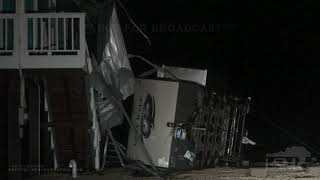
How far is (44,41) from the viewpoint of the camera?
800 centimetres

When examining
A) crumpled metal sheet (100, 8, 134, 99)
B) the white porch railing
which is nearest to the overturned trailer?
crumpled metal sheet (100, 8, 134, 99)

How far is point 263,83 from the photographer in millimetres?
12508

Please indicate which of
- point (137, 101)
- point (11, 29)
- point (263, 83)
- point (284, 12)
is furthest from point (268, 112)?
point (11, 29)

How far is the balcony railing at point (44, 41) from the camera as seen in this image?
7875mm

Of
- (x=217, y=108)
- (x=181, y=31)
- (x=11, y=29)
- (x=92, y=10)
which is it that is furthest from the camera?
(x=181, y=31)

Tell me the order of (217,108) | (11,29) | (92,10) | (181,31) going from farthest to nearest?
(181,31), (217,108), (92,10), (11,29)

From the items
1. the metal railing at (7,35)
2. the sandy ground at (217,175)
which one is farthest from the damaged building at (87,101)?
the sandy ground at (217,175)

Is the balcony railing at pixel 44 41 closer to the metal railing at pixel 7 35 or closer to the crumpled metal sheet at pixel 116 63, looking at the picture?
the metal railing at pixel 7 35

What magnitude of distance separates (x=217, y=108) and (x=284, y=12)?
3.19 meters

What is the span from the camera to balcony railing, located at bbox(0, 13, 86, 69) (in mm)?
7875

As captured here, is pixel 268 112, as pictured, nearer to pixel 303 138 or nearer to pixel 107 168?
pixel 303 138

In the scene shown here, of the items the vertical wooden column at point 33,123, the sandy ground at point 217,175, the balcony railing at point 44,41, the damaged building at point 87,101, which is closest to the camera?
the balcony railing at point 44,41

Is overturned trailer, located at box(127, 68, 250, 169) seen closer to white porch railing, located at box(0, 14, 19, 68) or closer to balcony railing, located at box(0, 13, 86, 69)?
balcony railing, located at box(0, 13, 86, 69)

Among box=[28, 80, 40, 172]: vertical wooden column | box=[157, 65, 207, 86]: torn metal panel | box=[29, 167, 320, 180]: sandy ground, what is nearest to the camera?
box=[29, 167, 320, 180]: sandy ground
